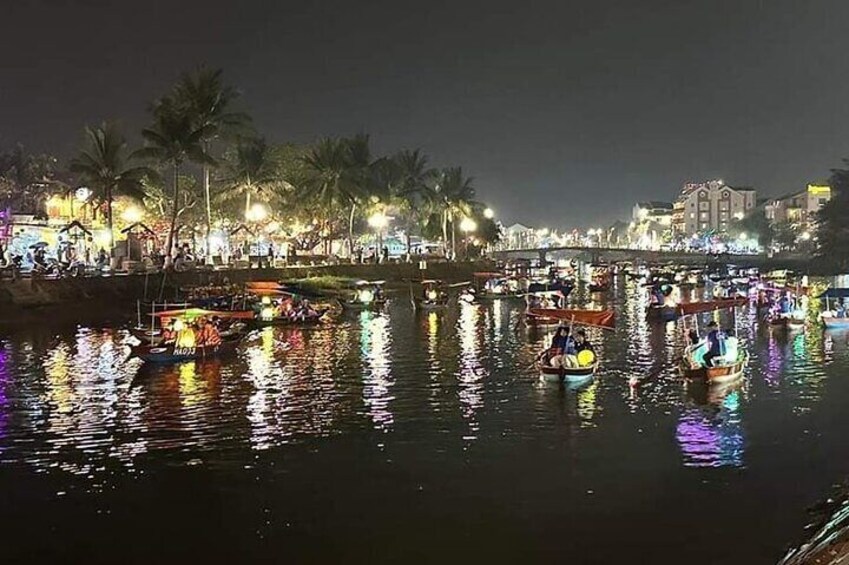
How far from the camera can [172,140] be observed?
217 ft

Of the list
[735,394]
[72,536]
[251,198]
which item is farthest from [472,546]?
[251,198]

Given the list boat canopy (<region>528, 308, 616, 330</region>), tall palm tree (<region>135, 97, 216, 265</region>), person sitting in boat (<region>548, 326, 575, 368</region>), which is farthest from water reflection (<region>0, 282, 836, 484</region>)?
tall palm tree (<region>135, 97, 216, 265</region>)

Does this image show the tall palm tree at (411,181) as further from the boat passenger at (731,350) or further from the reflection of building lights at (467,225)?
the boat passenger at (731,350)

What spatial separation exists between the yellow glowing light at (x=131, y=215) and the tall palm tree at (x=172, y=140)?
1426 centimetres

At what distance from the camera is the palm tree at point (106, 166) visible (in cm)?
6456

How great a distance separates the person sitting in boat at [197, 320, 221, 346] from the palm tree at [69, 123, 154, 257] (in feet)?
97.3

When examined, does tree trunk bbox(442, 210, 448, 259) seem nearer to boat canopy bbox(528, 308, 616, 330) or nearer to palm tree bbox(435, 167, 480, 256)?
palm tree bbox(435, 167, 480, 256)

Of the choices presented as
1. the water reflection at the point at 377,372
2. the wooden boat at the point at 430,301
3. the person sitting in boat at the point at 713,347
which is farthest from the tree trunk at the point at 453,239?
the person sitting in boat at the point at 713,347

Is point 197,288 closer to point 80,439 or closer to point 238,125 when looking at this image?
point 238,125

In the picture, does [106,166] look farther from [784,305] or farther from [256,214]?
[784,305]

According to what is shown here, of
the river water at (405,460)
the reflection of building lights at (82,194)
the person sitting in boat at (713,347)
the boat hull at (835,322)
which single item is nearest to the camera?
the river water at (405,460)

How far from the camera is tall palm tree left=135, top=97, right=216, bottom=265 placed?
65.9 metres

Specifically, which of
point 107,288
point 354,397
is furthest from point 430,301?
point 354,397

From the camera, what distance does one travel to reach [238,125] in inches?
2771
